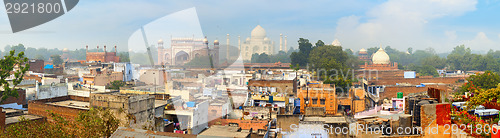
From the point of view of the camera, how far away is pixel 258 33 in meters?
79.0

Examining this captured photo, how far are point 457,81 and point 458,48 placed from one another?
66.9 metres

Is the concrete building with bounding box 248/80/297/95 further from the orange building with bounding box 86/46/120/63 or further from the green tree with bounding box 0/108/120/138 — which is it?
the orange building with bounding box 86/46/120/63

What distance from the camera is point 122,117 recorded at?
9359 millimetres

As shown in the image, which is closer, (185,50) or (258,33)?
(185,50)

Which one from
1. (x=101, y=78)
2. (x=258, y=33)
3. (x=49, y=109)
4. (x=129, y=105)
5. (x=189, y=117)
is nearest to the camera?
(x=129, y=105)

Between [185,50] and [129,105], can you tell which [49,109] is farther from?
[185,50]

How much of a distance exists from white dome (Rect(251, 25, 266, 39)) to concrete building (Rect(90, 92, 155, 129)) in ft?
225

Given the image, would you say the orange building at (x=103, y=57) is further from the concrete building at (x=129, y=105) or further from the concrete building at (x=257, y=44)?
the concrete building at (x=129, y=105)

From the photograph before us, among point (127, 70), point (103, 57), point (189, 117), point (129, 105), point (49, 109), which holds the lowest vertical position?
point (189, 117)

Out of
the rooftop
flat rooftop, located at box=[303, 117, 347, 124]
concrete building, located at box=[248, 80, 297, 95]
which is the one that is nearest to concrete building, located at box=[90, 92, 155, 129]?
the rooftop

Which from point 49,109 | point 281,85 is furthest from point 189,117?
point 281,85

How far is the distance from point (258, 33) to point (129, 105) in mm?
69884

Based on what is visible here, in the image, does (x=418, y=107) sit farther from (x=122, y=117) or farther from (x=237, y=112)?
(x=237, y=112)

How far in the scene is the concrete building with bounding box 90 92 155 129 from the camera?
955cm
